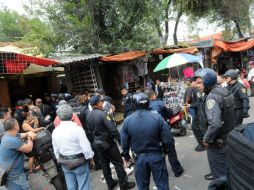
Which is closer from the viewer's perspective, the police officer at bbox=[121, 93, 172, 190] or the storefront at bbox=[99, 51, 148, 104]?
the police officer at bbox=[121, 93, 172, 190]

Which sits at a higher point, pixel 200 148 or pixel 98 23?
pixel 98 23

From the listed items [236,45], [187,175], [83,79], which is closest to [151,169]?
[187,175]

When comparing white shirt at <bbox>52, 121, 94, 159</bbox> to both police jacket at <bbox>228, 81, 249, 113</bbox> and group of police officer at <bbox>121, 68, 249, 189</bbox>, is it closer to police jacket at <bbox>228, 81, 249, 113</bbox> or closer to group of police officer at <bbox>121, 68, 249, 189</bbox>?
group of police officer at <bbox>121, 68, 249, 189</bbox>

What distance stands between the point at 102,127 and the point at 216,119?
2126mm

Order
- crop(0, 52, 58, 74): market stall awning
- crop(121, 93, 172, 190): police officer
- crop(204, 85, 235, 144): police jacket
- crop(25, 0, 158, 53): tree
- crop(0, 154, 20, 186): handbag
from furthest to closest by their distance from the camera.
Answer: crop(25, 0, 158, 53): tree < crop(0, 52, 58, 74): market stall awning < crop(0, 154, 20, 186): handbag < crop(121, 93, 172, 190): police officer < crop(204, 85, 235, 144): police jacket

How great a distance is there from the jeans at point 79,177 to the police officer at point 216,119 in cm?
185

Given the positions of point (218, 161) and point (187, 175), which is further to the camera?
point (187, 175)

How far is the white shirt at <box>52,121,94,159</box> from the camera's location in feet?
14.4

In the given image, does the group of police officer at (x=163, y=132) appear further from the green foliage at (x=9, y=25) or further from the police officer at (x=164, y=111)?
the green foliage at (x=9, y=25)

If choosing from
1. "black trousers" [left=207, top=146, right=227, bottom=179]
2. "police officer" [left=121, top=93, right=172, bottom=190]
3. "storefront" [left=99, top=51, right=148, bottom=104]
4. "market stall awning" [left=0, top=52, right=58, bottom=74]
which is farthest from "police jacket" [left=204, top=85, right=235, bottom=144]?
"storefront" [left=99, top=51, right=148, bottom=104]

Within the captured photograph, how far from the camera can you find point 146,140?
4.05 m

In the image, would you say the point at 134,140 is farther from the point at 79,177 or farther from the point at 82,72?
the point at 82,72

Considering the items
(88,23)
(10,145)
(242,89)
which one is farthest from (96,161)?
(88,23)

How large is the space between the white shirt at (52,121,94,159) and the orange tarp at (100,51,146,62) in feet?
22.1
